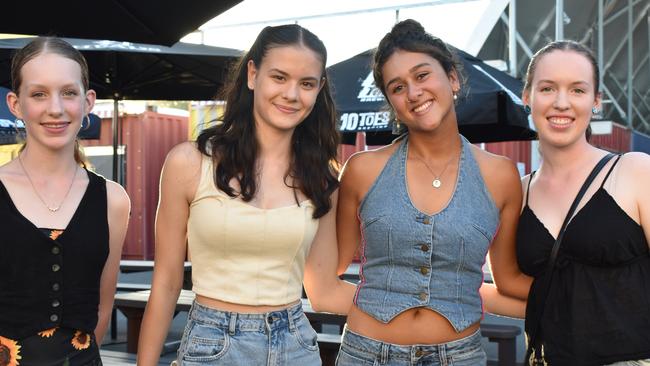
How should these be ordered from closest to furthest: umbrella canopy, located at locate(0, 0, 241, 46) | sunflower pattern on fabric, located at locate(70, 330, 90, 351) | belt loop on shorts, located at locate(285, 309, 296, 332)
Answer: sunflower pattern on fabric, located at locate(70, 330, 90, 351) < belt loop on shorts, located at locate(285, 309, 296, 332) < umbrella canopy, located at locate(0, 0, 241, 46)

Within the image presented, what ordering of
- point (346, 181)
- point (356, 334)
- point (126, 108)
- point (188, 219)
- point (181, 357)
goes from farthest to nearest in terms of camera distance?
point (126, 108) < point (346, 181) < point (356, 334) < point (188, 219) < point (181, 357)

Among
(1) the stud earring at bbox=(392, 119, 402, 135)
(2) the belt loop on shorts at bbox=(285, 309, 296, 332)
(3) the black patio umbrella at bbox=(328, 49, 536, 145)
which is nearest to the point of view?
(2) the belt loop on shorts at bbox=(285, 309, 296, 332)

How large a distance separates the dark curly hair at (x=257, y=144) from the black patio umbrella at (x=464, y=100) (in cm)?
250

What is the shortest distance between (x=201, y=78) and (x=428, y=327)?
Answer: 5.56 metres

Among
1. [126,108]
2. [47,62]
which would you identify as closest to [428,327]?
[47,62]

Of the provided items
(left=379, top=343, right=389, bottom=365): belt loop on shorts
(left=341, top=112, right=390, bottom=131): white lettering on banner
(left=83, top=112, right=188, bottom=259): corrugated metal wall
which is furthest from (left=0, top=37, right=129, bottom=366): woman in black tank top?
(left=83, top=112, right=188, bottom=259): corrugated metal wall

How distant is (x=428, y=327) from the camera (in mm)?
2355

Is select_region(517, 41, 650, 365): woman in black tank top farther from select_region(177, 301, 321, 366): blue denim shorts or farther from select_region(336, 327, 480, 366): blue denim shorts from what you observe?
select_region(177, 301, 321, 366): blue denim shorts

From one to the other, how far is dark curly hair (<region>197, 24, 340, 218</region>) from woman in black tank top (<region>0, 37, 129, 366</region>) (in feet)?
1.23

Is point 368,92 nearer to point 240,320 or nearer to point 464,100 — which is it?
point 464,100

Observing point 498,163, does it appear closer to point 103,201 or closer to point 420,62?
Answer: point 420,62

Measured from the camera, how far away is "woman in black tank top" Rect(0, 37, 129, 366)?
2.02 m

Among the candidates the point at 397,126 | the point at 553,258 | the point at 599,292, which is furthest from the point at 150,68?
the point at 599,292

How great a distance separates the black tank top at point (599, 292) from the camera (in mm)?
2082
